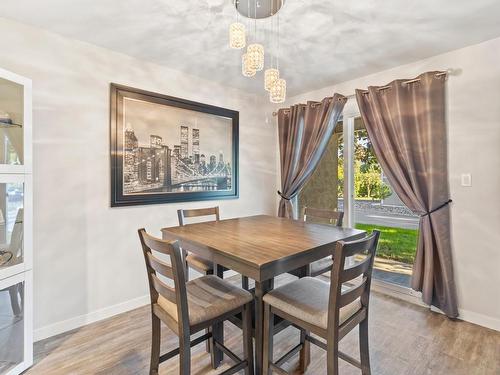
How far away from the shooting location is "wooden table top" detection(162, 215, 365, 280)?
1348 millimetres

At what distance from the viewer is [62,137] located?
2.14m

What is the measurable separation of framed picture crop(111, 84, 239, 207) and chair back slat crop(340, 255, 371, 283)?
2.03 meters

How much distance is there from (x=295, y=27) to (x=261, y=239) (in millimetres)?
1610

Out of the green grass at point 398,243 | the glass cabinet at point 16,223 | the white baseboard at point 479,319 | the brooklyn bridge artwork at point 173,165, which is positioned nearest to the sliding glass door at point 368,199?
the green grass at point 398,243

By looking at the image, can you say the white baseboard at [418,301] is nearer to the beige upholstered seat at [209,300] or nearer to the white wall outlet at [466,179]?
the white wall outlet at [466,179]

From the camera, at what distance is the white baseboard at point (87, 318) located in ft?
6.77

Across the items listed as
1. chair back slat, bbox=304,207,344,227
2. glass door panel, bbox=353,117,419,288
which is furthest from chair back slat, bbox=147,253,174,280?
glass door panel, bbox=353,117,419,288

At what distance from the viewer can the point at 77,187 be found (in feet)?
7.30

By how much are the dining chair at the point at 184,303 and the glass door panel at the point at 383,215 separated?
2124 mm

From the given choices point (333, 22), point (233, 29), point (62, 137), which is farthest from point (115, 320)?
point (333, 22)

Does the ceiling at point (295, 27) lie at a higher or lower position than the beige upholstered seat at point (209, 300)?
higher

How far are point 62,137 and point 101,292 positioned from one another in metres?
1.38

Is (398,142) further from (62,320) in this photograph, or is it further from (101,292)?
(62,320)

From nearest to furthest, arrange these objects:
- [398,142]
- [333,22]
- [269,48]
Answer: [333,22] < [269,48] < [398,142]
